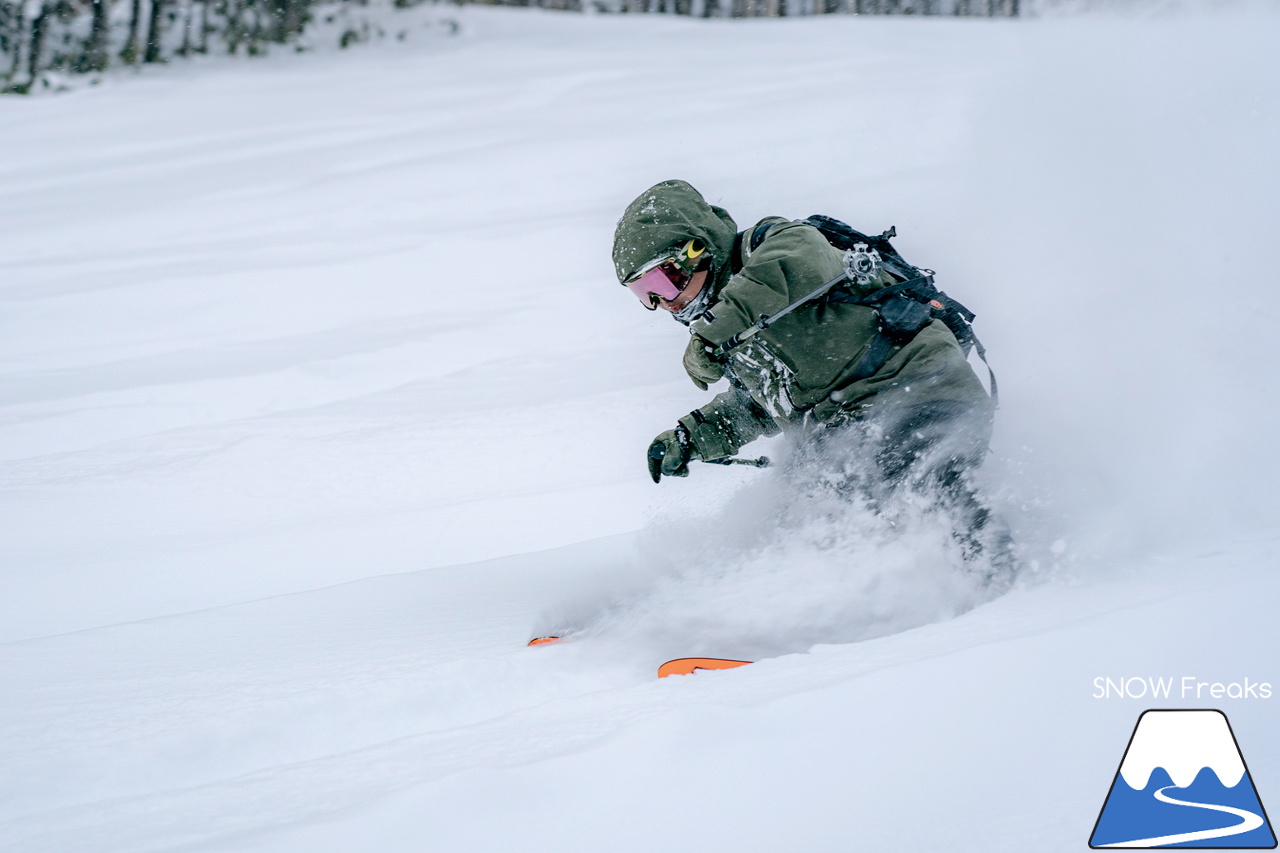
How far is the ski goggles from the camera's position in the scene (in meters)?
2.51

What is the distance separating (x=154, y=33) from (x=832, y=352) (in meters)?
13.9

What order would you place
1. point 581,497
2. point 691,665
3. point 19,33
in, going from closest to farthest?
point 691,665
point 581,497
point 19,33

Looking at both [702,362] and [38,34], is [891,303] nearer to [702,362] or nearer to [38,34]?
[702,362]

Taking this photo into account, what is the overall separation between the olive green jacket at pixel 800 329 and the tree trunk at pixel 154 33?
13.0 m

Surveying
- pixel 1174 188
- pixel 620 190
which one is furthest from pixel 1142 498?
pixel 620 190

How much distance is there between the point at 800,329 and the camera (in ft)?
8.21

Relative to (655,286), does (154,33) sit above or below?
above

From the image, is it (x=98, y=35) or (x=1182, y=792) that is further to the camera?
(x=98, y=35)

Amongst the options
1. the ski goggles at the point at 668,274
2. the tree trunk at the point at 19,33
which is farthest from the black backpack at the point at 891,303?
the tree trunk at the point at 19,33

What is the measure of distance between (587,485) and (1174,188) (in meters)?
3.67

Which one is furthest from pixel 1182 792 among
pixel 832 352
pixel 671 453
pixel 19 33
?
pixel 19 33

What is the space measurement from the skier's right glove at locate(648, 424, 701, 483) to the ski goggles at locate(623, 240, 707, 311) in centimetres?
44

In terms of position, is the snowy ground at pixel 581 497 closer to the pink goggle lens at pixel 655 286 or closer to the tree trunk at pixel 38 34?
the pink goggle lens at pixel 655 286

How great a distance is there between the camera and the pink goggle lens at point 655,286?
8.38ft
